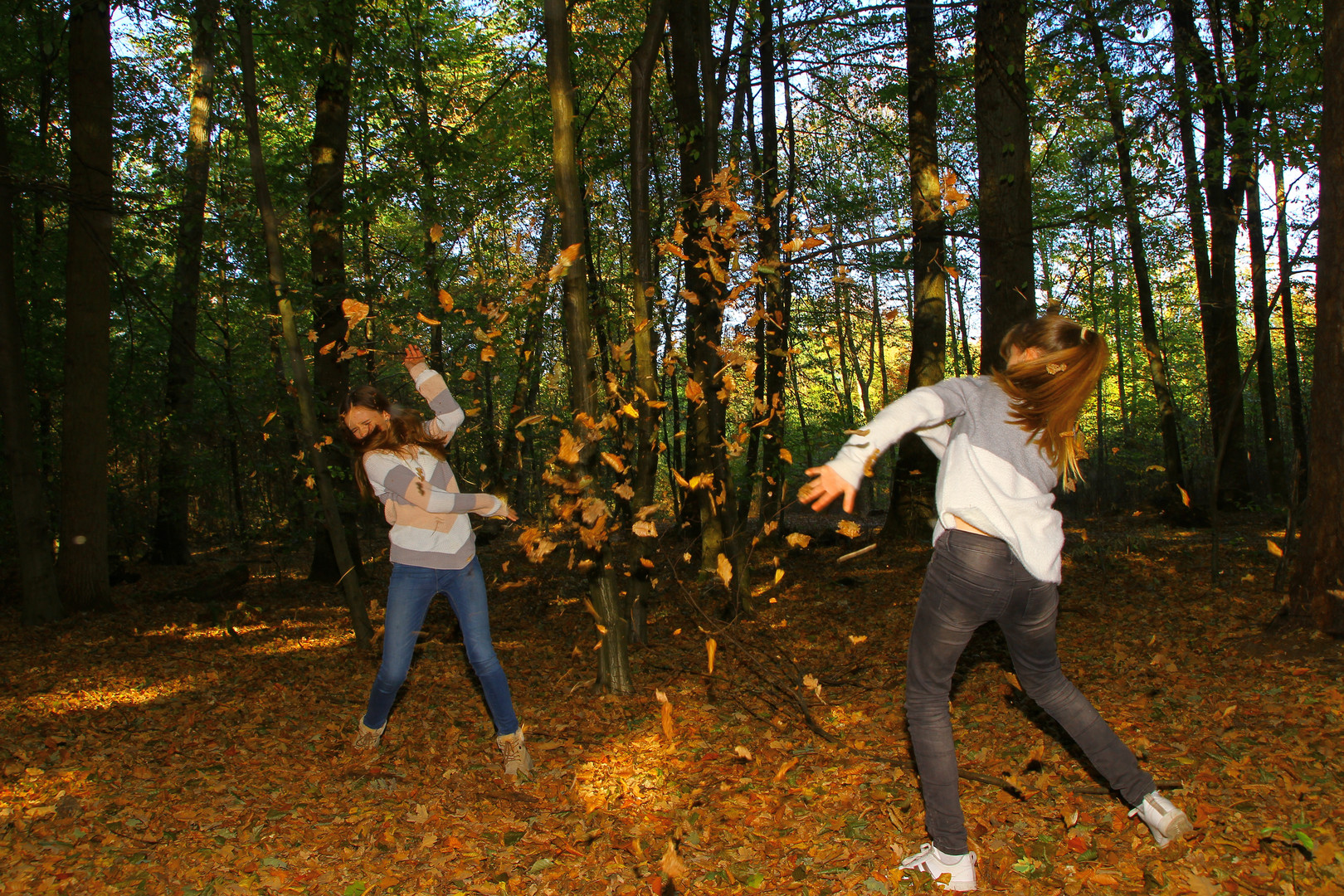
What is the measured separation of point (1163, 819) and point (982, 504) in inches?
55.0

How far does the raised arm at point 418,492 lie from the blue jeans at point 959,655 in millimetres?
1906

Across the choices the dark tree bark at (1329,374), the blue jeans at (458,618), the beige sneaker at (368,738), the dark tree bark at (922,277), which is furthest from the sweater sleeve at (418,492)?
the dark tree bark at (922,277)

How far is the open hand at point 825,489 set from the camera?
2.27 m

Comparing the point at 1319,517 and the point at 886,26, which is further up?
the point at 886,26

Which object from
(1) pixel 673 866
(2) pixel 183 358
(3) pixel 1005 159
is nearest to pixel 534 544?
(1) pixel 673 866

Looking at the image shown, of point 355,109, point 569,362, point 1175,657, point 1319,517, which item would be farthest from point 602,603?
point 355,109

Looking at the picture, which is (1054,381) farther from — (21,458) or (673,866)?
(21,458)

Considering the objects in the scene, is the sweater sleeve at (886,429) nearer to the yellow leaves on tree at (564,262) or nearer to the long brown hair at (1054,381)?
the long brown hair at (1054,381)

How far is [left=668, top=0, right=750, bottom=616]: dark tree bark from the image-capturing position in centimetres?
589

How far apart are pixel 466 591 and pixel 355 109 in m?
9.64

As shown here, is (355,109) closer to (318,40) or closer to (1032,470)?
(318,40)

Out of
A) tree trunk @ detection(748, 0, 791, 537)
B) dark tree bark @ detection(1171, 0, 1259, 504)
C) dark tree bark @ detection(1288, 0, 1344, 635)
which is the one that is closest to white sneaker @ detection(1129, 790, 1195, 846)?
dark tree bark @ detection(1288, 0, 1344, 635)

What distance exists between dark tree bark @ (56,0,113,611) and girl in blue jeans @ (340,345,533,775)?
19.3 feet

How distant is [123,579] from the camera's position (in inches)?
427
